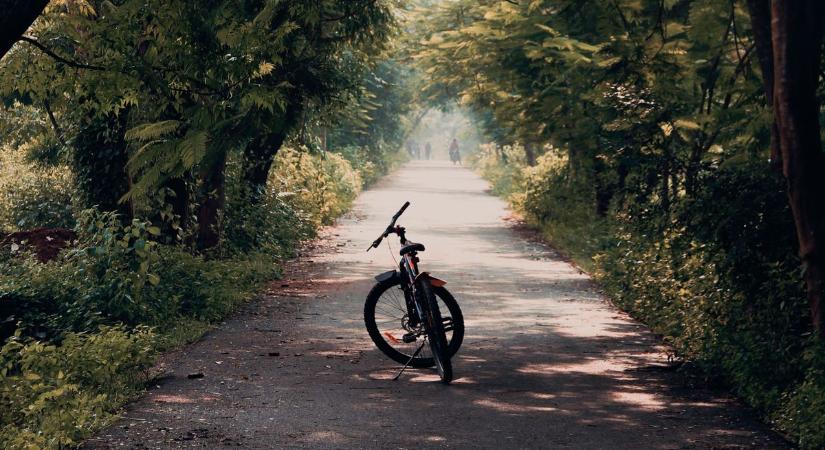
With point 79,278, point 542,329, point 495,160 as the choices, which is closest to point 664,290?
point 542,329

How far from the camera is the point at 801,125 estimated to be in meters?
8.27

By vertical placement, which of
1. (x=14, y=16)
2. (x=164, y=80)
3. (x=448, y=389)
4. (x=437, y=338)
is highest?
(x=14, y=16)

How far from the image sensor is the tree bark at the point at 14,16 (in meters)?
5.90

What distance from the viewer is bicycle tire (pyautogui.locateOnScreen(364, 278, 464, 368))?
30.6 feet

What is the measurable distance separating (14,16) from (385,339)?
4.87 meters

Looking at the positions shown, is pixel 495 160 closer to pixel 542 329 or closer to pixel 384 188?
pixel 384 188

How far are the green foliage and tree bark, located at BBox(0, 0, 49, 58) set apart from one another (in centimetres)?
222

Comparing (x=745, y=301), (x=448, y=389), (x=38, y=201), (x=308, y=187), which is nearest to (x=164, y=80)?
Answer: (x=448, y=389)

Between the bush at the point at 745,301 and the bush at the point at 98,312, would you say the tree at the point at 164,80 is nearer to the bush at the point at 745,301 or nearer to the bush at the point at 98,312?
the bush at the point at 98,312

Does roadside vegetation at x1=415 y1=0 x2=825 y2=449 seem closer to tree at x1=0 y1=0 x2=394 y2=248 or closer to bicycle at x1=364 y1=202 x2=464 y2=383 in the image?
bicycle at x1=364 y1=202 x2=464 y2=383

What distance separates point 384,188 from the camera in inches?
1736

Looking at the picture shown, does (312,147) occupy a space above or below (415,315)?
above

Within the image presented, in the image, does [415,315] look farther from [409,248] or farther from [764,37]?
[764,37]

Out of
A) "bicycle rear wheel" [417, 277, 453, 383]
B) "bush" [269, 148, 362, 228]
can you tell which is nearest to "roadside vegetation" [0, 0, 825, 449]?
→ "bicycle rear wheel" [417, 277, 453, 383]
